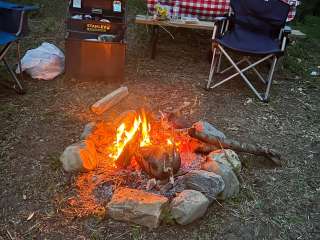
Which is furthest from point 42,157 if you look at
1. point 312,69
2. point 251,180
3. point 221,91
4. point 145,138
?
point 312,69

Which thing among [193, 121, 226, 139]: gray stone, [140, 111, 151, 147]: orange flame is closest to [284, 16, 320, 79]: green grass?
[193, 121, 226, 139]: gray stone

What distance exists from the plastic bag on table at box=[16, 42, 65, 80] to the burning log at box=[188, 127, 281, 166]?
6.10 feet

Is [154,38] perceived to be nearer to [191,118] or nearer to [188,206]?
[191,118]

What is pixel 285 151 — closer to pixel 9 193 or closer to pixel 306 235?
pixel 306 235

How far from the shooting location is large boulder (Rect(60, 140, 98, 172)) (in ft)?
8.46

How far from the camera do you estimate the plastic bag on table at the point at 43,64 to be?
4098 millimetres

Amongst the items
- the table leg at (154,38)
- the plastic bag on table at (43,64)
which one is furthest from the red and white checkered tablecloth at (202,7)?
the plastic bag on table at (43,64)

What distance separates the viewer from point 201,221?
2357mm

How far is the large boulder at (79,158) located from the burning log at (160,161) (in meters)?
0.30

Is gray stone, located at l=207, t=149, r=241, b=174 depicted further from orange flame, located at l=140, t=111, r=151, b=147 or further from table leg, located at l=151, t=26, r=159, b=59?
table leg, located at l=151, t=26, r=159, b=59

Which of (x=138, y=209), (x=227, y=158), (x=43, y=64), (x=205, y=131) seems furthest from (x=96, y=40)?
(x=138, y=209)

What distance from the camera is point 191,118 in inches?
141

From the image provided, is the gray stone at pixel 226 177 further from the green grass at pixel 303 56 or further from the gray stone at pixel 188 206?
the green grass at pixel 303 56

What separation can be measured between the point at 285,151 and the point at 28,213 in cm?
199
